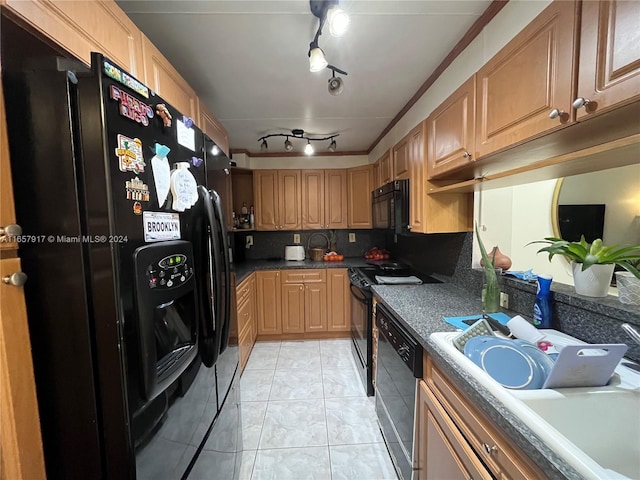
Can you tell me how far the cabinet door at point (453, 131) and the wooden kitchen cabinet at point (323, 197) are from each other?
1.77m

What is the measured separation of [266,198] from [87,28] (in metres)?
2.58

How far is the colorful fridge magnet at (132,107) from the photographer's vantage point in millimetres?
642

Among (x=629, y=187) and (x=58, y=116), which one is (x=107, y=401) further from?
(x=629, y=187)

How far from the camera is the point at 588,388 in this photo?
29.1 inches

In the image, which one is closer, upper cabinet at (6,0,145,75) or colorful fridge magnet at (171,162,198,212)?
upper cabinet at (6,0,145,75)

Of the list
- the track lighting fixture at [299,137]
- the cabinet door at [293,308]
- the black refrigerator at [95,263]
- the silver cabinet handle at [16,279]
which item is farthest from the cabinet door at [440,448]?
the track lighting fixture at [299,137]

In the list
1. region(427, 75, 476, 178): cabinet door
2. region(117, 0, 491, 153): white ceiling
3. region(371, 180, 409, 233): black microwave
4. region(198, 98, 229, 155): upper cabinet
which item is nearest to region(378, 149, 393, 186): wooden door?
region(371, 180, 409, 233): black microwave

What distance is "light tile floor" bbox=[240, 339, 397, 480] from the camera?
146cm

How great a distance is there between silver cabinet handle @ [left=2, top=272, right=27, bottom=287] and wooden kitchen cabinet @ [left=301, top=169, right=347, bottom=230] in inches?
113

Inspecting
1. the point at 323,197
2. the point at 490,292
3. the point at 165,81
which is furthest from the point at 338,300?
the point at 165,81

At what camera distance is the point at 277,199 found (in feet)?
11.1

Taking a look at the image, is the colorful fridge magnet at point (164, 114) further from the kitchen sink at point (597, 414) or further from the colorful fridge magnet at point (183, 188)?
Answer: the kitchen sink at point (597, 414)

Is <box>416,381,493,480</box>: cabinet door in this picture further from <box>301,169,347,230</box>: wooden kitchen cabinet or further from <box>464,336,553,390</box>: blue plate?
<box>301,169,347,230</box>: wooden kitchen cabinet

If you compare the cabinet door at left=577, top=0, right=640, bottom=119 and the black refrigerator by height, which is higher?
the cabinet door at left=577, top=0, right=640, bottom=119
